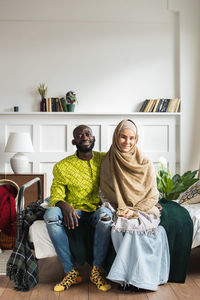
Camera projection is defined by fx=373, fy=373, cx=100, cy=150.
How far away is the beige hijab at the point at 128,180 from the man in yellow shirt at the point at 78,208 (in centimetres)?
10

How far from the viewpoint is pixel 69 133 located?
5012 millimetres

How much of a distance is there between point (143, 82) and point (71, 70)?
3.24 feet

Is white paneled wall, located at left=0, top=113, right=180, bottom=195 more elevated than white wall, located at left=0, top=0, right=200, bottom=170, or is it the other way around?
white wall, located at left=0, top=0, right=200, bottom=170

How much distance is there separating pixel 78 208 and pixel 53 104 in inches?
100.0

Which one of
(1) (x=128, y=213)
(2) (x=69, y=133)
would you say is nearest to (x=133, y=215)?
(1) (x=128, y=213)

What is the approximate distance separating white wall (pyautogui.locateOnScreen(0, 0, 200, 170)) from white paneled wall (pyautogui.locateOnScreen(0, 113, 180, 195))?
0.41 ft

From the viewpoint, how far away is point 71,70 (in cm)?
504

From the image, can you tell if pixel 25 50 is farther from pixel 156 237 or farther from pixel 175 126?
pixel 156 237

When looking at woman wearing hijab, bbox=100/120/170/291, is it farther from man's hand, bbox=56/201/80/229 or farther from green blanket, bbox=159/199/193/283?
man's hand, bbox=56/201/80/229

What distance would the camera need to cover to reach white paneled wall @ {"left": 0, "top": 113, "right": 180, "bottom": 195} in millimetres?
5008

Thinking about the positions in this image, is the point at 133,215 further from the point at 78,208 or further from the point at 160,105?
the point at 160,105

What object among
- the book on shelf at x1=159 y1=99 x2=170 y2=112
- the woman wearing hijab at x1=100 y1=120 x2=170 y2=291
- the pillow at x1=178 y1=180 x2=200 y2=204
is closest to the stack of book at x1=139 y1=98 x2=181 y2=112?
the book on shelf at x1=159 y1=99 x2=170 y2=112

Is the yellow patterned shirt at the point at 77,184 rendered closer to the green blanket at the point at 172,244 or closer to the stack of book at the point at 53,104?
the green blanket at the point at 172,244

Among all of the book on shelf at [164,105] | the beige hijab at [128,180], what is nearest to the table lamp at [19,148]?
the book on shelf at [164,105]
